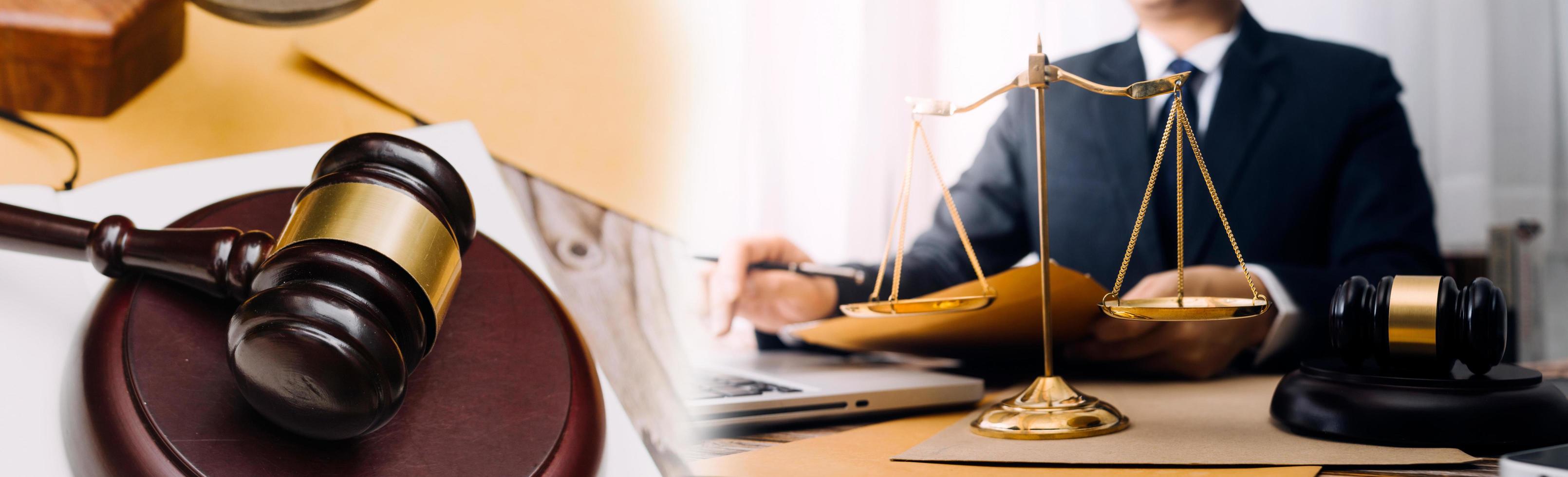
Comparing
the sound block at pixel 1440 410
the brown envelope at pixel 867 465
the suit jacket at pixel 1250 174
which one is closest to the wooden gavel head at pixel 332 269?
the brown envelope at pixel 867 465

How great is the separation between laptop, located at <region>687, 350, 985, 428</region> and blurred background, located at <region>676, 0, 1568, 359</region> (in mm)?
538

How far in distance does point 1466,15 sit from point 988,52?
800mm

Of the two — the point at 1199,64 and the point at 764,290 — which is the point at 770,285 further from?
the point at 1199,64

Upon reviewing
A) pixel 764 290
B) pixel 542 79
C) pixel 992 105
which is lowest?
pixel 764 290

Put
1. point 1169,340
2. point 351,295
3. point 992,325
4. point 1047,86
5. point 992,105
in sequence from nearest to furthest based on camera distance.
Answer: point 351,295 → point 1047,86 → point 992,325 → point 1169,340 → point 992,105

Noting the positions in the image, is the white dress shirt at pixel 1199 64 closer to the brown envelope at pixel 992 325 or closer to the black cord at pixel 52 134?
the brown envelope at pixel 992 325

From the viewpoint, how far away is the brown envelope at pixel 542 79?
0.81 m

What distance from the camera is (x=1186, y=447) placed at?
418 millimetres

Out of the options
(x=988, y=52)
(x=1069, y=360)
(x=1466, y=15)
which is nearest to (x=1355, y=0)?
(x=1466, y=15)

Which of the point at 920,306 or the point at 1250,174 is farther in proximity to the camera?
the point at 1250,174

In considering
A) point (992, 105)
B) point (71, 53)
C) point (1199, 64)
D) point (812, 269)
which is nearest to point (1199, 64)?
point (1199, 64)

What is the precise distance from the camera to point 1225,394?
0.59 metres

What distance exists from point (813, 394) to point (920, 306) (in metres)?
0.11

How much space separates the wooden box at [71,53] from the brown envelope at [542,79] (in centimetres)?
14
